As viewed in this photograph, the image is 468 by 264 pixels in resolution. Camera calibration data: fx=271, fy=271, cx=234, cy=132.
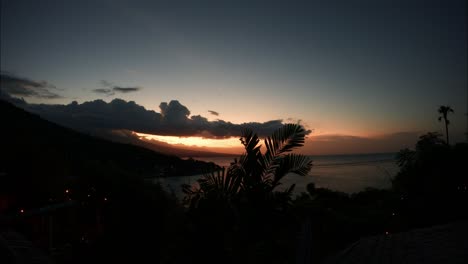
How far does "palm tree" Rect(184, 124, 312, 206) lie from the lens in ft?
13.8

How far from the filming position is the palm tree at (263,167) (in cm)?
421

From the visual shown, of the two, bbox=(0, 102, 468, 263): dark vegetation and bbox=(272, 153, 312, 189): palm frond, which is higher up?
bbox=(272, 153, 312, 189): palm frond

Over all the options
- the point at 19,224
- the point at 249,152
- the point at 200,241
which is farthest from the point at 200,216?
the point at 19,224

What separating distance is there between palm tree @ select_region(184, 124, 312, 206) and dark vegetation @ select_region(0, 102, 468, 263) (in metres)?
0.02

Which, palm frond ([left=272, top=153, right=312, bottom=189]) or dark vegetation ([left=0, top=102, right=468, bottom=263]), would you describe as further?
dark vegetation ([left=0, top=102, right=468, bottom=263])

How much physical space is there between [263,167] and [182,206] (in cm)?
508

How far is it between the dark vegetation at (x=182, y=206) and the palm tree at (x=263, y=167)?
0.02 metres

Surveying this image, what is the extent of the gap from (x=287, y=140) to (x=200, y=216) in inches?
92.9

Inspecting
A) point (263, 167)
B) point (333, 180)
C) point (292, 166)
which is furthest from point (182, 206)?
point (333, 180)

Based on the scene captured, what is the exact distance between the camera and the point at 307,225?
2.59m

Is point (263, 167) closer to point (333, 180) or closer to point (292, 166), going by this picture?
point (292, 166)

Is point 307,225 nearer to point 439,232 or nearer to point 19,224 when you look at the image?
point 439,232

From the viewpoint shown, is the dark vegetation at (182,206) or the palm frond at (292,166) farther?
the dark vegetation at (182,206)

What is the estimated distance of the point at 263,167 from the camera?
4316 mm
